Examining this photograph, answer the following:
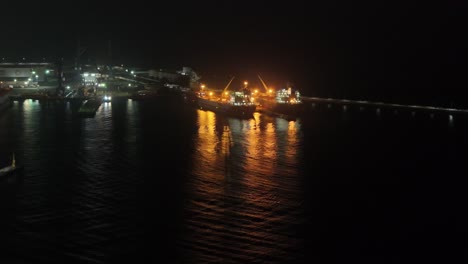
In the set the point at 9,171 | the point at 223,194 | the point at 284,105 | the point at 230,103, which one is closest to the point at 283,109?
the point at 284,105

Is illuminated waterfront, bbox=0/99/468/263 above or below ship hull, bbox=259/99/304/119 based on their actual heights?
below

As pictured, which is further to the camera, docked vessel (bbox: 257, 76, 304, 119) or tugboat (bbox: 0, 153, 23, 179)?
docked vessel (bbox: 257, 76, 304, 119)

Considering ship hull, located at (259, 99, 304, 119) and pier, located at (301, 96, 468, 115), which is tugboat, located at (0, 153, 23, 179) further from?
pier, located at (301, 96, 468, 115)

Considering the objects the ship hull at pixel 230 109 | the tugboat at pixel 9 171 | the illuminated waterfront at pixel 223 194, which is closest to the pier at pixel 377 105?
the ship hull at pixel 230 109

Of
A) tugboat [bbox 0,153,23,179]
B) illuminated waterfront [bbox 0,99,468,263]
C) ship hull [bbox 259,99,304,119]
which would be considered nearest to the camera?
illuminated waterfront [bbox 0,99,468,263]

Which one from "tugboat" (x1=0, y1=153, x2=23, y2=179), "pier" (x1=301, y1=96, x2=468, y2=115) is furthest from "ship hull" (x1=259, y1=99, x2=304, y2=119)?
"tugboat" (x1=0, y1=153, x2=23, y2=179)

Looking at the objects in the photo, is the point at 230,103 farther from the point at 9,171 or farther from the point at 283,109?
the point at 9,171

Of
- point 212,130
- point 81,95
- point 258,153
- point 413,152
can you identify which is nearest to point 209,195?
point 258,153

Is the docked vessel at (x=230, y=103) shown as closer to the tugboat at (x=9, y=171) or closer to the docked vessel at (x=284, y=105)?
the docked vessel at (x=284, y=105)
